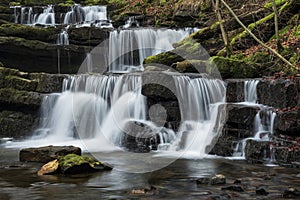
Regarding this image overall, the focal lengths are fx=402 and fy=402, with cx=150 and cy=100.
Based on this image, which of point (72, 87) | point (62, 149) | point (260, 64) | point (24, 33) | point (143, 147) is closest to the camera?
point (62, 149)

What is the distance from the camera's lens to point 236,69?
13.0 m

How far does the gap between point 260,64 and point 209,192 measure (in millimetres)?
7345

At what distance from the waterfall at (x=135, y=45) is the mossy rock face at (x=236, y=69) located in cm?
692

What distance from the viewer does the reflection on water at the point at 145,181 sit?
646cm

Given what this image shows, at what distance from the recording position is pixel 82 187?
6926 millimetres

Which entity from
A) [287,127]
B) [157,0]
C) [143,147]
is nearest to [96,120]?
[143,147]

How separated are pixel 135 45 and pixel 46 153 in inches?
454

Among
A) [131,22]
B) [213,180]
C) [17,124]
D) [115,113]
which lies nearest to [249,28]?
[115,113]

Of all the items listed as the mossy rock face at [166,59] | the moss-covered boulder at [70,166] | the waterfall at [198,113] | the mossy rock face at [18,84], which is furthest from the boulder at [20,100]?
the moss-covered boulder at [70,166]

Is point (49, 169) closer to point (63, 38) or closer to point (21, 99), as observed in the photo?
point (21, 99)

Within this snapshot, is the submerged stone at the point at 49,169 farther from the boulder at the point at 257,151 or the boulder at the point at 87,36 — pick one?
the boulder at the point at 87,36

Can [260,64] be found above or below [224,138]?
above

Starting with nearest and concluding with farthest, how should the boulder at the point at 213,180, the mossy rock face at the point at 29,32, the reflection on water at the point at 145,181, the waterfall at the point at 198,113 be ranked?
the reflection on water at the point at 145,181 < the boulder at the point at 213,180 < the waterfall at the point at 198,113 < the mossy rock face at the point at 29,32

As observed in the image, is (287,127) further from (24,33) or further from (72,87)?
(24,33)
